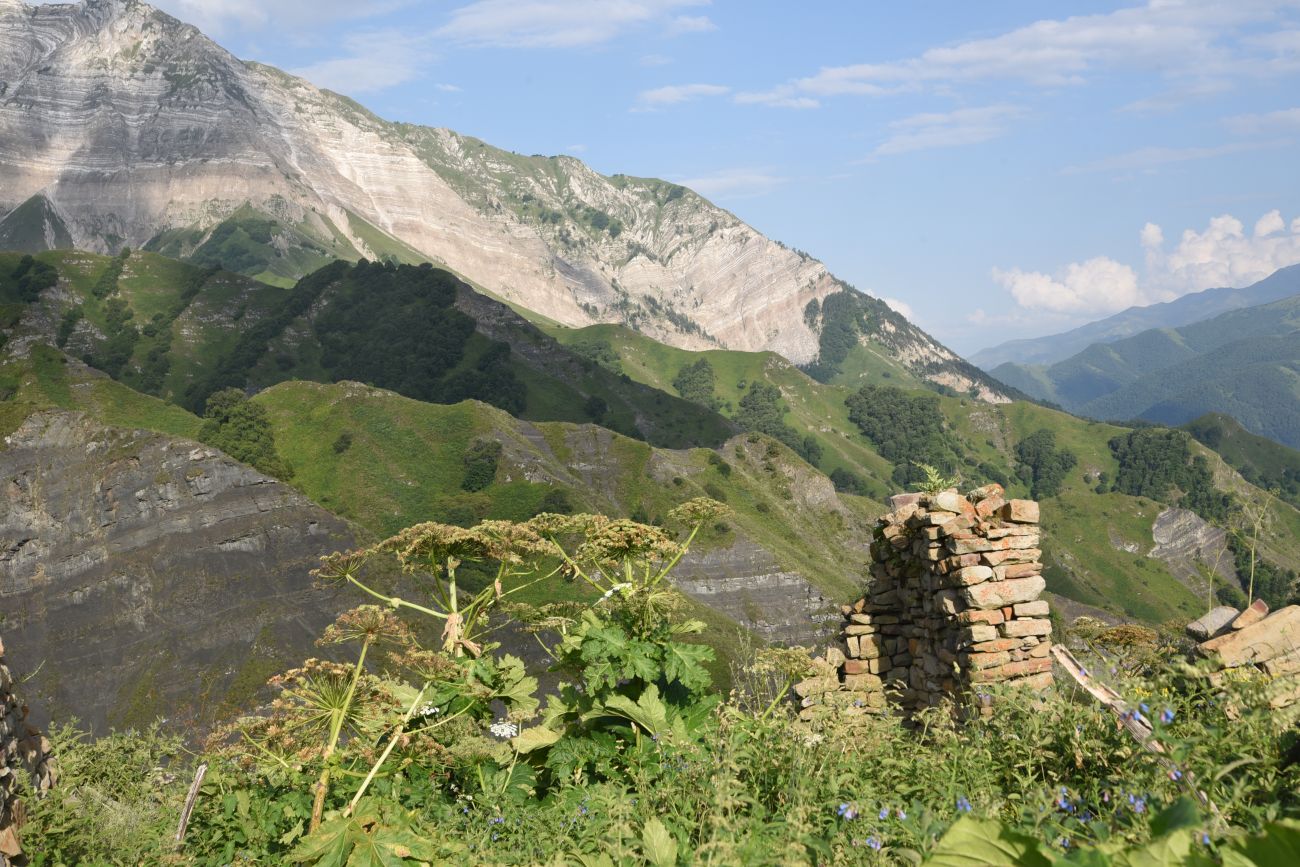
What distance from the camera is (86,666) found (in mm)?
37438

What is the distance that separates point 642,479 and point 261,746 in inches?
3122

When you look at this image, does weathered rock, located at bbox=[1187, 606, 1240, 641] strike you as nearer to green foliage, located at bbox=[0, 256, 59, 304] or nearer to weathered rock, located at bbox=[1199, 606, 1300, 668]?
weathered rock, located at bbox=[1199, 606, 1300, 668]

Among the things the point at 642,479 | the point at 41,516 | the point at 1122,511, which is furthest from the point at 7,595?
the point at 1122,511

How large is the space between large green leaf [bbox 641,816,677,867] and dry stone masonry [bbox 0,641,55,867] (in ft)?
16.4

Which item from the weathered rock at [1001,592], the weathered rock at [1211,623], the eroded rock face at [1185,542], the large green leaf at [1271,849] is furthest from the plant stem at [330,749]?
the eroded rock face at [1185,542]

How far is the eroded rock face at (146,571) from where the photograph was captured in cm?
3619

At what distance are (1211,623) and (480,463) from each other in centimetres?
7158

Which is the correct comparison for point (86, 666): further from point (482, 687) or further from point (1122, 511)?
point (1122, 511)

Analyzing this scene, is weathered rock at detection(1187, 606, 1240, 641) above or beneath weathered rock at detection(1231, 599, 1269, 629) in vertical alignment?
beneath

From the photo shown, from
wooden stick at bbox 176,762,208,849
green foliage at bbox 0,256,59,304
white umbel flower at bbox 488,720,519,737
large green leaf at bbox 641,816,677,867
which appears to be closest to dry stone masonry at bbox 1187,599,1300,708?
large green leaf at bbox 641,816,677,867

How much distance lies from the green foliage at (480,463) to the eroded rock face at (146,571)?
25.8 m

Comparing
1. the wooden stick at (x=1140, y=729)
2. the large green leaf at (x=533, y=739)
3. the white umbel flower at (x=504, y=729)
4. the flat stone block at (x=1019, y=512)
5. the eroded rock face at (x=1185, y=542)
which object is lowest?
the eroded rock face at (x=1185, y=542)

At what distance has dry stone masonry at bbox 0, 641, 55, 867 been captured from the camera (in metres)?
6.79

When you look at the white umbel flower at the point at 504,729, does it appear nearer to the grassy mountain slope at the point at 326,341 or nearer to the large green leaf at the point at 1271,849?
the large green leaf at the point at 1271,849
